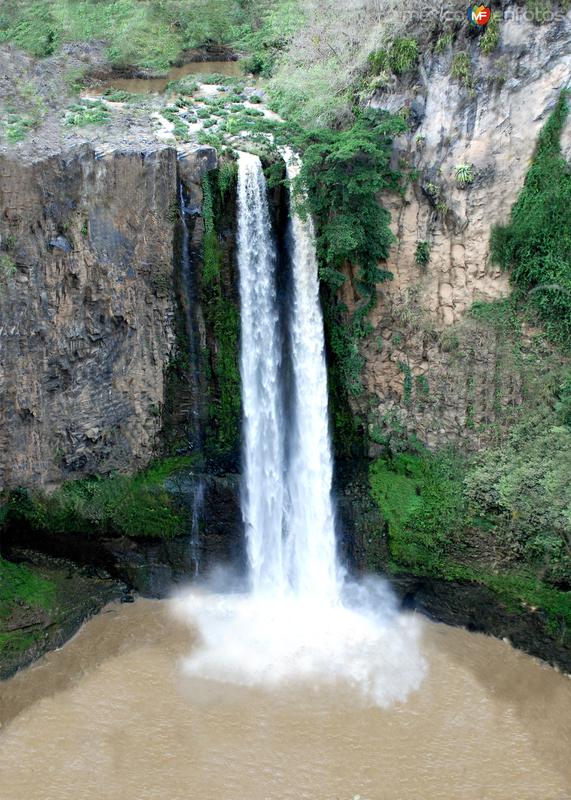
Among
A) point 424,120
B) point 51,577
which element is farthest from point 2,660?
point 424,120

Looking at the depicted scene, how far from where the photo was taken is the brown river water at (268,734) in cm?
862

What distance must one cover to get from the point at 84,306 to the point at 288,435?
4.65 metres

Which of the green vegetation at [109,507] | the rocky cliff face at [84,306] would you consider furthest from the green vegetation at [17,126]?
the green vegetation at [109,507]

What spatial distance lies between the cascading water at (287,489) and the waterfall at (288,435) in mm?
20

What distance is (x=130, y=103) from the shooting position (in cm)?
1505

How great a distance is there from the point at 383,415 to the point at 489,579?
3.72 metres

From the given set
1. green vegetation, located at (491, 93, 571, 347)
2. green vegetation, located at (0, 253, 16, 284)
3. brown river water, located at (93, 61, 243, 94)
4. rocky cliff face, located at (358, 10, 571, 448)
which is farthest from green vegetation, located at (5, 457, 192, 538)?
brown river water, located at (93, 61, 243, 94)

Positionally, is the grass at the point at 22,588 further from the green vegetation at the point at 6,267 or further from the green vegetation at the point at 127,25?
the green vegetation at the point at 127,25

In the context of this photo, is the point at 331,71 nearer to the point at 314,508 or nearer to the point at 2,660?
the point at 314,508

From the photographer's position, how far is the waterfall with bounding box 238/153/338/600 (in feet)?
40.9

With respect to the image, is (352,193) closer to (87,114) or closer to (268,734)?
(87,114)

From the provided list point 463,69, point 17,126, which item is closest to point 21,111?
point 17,126

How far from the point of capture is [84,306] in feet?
37.6

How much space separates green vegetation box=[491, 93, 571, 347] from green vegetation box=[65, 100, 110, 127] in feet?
27.0
